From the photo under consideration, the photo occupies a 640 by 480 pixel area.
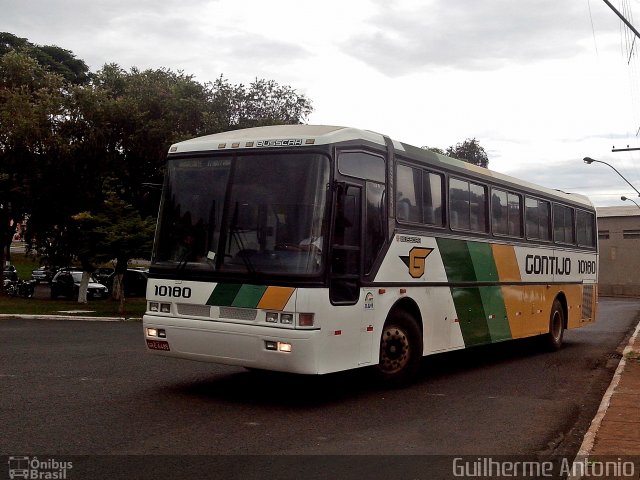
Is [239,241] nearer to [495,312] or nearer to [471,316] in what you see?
[471,316]

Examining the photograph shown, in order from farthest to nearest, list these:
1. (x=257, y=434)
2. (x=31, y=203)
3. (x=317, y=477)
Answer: (x=31, y=203) → (x=257, y=434) → (x=317, y=477)

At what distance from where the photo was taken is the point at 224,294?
8719mm

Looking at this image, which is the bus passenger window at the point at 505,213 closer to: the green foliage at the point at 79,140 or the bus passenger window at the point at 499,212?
the bus passenger window at the point at 499,212

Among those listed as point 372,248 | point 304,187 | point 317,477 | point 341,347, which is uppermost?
point 304,187

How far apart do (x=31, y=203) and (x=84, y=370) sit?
19.1m

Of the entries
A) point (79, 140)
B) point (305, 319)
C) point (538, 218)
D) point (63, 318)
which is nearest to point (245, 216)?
point (305, 319)

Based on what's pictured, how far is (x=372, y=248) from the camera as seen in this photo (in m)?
9.41

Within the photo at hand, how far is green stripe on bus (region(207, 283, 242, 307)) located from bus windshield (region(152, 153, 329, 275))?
0.57ft

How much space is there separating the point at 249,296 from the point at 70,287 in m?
31.2

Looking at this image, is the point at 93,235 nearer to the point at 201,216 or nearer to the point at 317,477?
the point at 201,216

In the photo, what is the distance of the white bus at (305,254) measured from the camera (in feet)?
27.7

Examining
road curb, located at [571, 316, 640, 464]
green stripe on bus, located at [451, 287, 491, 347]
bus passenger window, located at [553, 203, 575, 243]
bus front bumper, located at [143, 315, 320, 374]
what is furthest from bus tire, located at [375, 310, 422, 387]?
bus passenger window, located at [553, 203, 575, 243]

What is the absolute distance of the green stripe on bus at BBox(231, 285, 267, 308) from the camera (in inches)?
334

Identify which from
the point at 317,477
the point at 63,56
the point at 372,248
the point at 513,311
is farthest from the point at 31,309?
the point at 63,56
